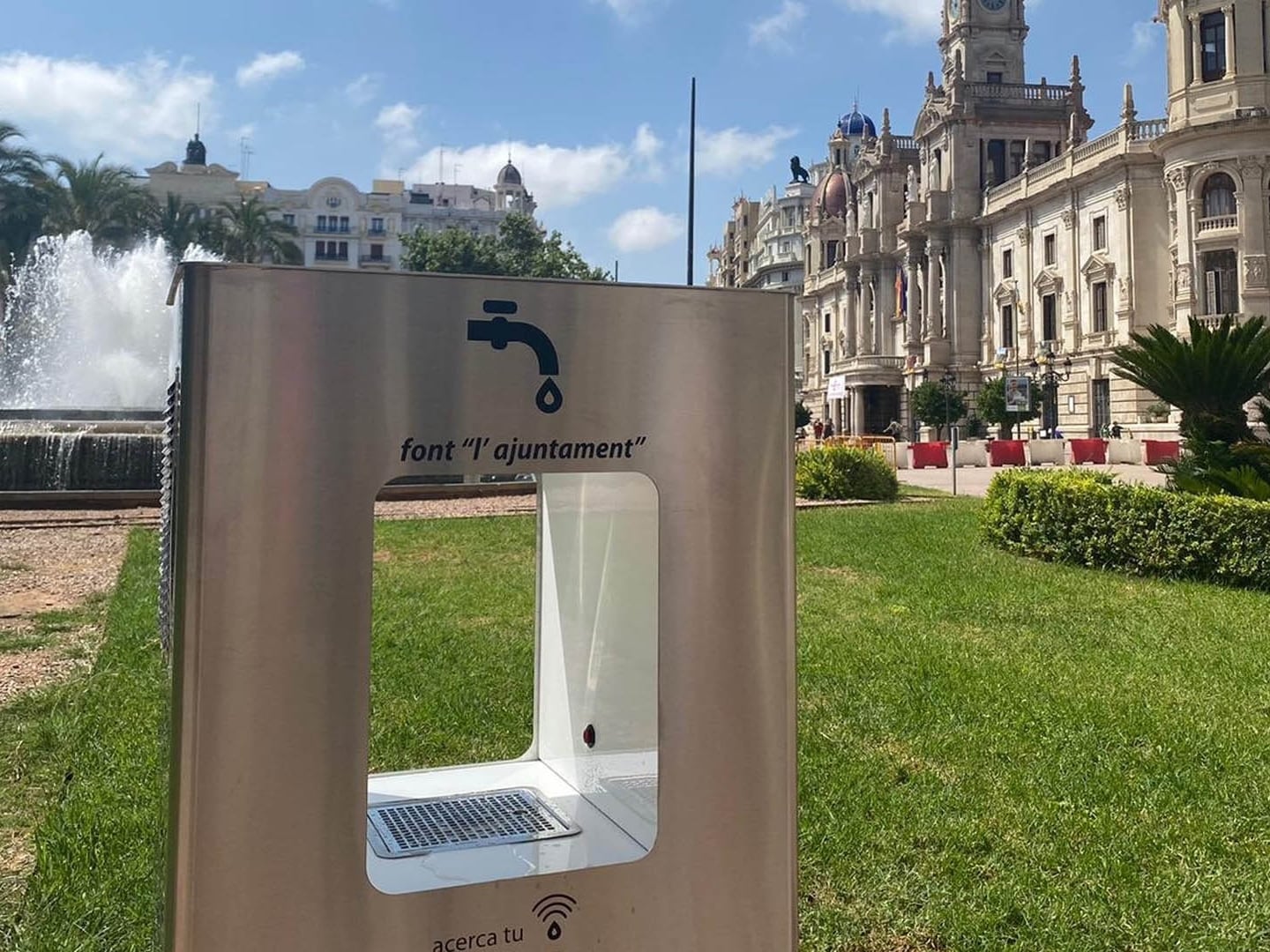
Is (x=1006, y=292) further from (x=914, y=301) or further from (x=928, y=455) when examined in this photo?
(x=928, y=455)

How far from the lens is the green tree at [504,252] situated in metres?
52.6

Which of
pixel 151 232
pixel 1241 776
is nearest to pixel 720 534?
pixel 1241 776

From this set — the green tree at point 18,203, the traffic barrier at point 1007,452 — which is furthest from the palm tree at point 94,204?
the traffic barrier at point 1007,452

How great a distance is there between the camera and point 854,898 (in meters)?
3.23

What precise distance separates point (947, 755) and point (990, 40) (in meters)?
61.2

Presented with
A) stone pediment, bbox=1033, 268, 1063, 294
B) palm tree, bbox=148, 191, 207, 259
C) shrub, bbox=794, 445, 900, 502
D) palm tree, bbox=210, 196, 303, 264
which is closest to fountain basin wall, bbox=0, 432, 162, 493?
shrub, bbox=794, 445, 900, 502

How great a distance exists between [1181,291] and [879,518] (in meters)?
30.2

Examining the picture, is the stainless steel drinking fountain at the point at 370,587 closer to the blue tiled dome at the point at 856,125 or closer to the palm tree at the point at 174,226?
the palm tree at the point at 174,226

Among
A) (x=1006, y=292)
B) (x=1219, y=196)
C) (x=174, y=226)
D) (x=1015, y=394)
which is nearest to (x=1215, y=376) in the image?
(x=1015, y=394)

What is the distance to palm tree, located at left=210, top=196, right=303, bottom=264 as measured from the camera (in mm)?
51719

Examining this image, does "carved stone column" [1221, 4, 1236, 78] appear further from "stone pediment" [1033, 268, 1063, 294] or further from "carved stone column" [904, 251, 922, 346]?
"carved stone column" [904, 251, 922, 346]

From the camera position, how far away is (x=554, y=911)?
1.80 meters

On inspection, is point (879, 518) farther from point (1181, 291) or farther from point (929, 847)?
point (1181, 291)

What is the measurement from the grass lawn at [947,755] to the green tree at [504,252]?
45.4 meters
